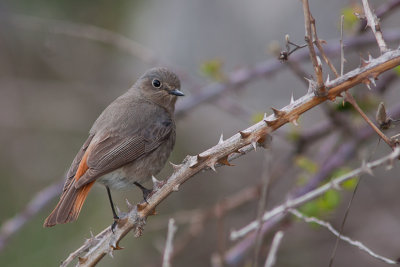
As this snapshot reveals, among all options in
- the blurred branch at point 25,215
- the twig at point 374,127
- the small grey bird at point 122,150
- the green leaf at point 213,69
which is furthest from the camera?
the green leaf at point 213,69

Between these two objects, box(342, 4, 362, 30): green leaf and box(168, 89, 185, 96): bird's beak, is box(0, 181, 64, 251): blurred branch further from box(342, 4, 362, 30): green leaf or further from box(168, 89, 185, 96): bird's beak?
box(342, 4, 362, 30): green leaf

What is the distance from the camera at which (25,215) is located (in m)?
5.08

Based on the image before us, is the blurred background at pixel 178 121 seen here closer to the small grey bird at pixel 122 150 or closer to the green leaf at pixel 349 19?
the small grey bird at pixel 122 150

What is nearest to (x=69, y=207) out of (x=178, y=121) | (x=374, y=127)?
(x=374, y=127)

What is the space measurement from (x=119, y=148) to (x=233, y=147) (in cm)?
202

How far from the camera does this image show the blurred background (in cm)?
675

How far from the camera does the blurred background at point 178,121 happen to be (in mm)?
6746

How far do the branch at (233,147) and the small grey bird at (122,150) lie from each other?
783 mm

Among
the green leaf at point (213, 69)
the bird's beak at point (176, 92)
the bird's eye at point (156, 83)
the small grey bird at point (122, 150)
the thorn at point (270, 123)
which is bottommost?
the thorn at point (270, 123)

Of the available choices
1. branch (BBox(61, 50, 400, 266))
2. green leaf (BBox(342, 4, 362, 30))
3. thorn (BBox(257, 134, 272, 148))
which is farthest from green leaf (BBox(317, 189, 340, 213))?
thorn (BBox(257, 134, 272, 148))

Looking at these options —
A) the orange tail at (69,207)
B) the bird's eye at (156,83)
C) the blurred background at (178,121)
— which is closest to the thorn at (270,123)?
the orange tail at (69,207)

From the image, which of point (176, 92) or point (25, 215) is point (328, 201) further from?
point (25, 215)

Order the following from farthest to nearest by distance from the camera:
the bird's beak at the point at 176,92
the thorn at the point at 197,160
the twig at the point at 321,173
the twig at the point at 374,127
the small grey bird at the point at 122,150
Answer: the bird's beak at the point at 176,92 < the twig at the point at 321,173 < the small grey bird at the point at 122,150 < the thorn at the point at 197,160 < the twig at the point at 374,127

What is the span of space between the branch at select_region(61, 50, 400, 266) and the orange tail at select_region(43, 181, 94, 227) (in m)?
0.63
